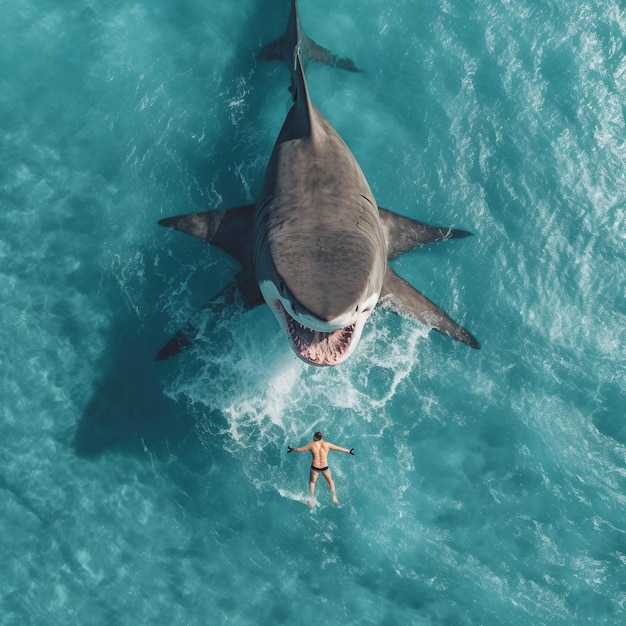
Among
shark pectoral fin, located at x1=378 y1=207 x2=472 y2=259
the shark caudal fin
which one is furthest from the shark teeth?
the shark caudal fin

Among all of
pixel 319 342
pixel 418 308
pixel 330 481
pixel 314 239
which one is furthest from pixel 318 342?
pixel 418 308

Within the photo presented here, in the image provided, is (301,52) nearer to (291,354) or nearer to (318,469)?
(291,354)

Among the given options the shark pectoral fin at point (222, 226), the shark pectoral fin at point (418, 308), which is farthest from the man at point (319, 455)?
the shark pectoral fin at point (222, 226)

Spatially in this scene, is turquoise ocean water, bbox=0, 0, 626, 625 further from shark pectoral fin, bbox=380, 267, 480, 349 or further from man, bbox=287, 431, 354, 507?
man, bbox=287, 431, 354, 507

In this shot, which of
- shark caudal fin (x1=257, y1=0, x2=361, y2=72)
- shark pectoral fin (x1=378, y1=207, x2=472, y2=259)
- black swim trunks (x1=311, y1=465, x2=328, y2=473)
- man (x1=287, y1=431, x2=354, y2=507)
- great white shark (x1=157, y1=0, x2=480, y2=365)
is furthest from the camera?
shark caudal fin (x1=257, y1=0, x2=361, y2=72)

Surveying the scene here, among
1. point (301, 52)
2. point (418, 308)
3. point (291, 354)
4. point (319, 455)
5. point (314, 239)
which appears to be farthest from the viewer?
point (301, 52)

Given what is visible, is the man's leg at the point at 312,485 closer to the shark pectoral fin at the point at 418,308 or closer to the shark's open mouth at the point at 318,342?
the shark's open mouth at the point at 318,342
